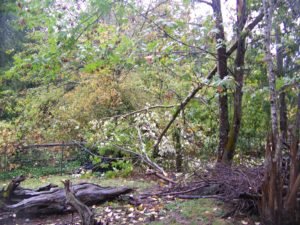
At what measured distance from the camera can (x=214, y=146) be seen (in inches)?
346

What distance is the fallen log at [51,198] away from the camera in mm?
4539

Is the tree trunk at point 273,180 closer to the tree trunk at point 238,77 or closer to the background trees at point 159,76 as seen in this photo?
the background trees at point 159,76

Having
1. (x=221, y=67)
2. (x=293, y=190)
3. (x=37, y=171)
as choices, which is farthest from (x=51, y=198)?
(x=37, y=171)

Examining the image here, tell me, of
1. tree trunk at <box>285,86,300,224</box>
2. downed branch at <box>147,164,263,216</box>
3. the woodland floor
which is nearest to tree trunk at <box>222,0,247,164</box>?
downed branch at <box>147,164,263,216</box>

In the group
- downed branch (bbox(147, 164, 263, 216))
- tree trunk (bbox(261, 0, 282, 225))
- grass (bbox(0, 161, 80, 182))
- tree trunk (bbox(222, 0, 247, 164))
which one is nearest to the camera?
tree trunk (bbox(261, 0, 282, 225))

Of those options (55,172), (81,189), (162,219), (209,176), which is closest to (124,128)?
(81,189)

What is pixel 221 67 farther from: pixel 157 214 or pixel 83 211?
pixel 83 211

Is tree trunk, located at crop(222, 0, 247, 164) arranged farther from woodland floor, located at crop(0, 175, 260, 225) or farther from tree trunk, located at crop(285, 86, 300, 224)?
tree trunk, located at crop(285, 86, 300, 224)

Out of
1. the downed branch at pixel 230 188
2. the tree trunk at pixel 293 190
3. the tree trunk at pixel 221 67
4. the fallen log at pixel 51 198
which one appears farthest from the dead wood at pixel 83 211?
the tree trunk at pixel 221 67

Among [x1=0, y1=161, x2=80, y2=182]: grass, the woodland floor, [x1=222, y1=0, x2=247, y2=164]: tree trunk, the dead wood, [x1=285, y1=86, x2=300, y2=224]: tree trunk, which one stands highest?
[x1=222, y1=0, x2=247, y2=164]: tree trunk

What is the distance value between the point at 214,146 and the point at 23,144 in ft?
15.9

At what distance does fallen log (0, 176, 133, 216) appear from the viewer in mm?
4539

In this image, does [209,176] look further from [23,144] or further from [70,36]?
[23,144]

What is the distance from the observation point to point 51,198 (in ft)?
15.2
